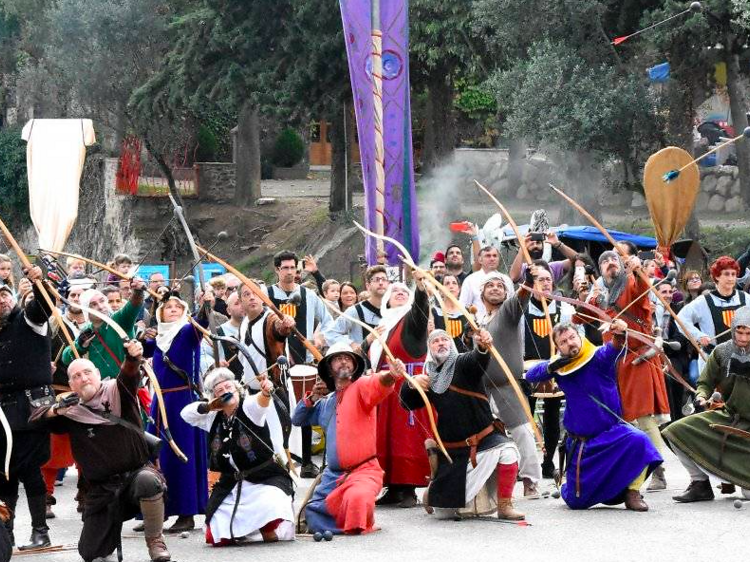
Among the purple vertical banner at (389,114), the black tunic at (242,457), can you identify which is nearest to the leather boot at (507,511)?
the black tunic at (242,457)

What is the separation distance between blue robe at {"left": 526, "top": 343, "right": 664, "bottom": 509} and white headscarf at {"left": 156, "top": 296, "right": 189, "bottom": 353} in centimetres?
231

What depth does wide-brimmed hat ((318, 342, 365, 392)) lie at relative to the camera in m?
8.95

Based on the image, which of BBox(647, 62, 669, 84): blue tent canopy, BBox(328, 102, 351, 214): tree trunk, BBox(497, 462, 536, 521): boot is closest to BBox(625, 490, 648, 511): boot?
BBox(497, 462, 536, 521): boot

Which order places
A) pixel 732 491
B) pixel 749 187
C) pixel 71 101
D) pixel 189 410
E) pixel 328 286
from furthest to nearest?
pixel 71 101 < pixel 749 187 < pixel 328 286 < pixel 732 491 < pixel 189 410

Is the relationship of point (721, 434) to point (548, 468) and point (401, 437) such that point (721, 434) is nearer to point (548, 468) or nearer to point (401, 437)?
point (548, 468)

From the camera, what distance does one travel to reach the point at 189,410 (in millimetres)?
8656

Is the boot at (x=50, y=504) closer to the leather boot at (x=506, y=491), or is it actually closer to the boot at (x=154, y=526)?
the boot at (x=154, y=526)

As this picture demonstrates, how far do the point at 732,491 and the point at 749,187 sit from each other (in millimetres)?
Result: 15403

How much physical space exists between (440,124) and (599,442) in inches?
738

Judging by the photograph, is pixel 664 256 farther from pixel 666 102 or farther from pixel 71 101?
pixel 71 101

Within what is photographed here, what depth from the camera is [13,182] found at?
39125mm

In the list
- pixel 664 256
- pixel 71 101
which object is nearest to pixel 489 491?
pixel 664 256

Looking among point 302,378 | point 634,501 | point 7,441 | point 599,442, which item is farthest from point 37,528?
point 634,501

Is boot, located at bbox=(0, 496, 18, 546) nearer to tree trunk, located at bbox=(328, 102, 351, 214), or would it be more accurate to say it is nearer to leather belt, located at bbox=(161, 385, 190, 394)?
leather belt, located at bbox=(161, 385, 190, 394)
